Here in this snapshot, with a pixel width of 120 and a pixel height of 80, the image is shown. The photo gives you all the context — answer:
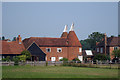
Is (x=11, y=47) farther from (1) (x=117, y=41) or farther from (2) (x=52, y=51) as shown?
(1) (x=117, y=41)

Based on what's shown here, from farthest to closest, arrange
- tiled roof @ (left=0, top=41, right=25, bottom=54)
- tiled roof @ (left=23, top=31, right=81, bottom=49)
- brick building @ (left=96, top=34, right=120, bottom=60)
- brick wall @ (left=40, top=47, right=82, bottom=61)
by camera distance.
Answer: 1. brick building @ (left=96, top=34, right=120, bottom=60)
2. tiled roof @ (left=23, top=31, right=81, bottom=49)
3. brick wall @ (left=40, top=47, right=82, bottom=61)
4. tiled roof @ (left=0, top=41, right=25, bottom=54)

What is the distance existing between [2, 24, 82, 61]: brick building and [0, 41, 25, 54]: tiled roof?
0.26 m

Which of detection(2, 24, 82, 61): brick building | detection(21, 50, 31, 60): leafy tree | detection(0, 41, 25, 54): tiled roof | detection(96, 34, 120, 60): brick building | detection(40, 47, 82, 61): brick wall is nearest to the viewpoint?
detection(21, 50, 31, 60): leafy tree

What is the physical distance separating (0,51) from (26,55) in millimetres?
6327

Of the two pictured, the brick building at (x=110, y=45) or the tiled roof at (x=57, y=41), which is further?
the brick building at (x=110, y=45)

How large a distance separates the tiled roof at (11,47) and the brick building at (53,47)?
0.86ft

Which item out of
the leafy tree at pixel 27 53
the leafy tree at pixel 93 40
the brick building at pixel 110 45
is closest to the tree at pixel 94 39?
the leafy tree at pixel 93 40

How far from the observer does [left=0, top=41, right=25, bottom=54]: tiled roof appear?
205 ft

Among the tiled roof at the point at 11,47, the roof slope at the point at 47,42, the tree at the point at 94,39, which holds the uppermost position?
the tree at the point at 94,39

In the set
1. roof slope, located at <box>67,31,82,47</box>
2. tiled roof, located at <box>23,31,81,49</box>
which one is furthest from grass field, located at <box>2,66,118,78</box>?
roof slope, located at <box>67,31,82,47</box>

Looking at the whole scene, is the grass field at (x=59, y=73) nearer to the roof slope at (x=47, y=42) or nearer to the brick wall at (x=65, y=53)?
the brick wall at (x=65, y=53)

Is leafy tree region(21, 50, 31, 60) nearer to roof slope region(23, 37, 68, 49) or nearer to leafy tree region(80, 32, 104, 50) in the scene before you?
roof slope region(23, 37, 68, 49)

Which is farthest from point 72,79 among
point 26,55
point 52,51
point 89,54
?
point 89,54

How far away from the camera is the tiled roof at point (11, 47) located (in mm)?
62431
